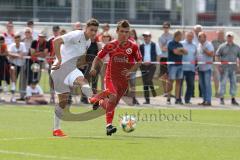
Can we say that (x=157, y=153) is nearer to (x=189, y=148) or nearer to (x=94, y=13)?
(x=189, y=148)

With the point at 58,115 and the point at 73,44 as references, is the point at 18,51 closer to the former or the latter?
the point at 73,44

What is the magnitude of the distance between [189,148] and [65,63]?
4.38 m

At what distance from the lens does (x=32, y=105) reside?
24281mm

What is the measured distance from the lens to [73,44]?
53.3 feet

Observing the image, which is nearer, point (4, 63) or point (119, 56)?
point (119, 56)

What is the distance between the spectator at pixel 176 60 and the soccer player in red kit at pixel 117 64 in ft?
29.6

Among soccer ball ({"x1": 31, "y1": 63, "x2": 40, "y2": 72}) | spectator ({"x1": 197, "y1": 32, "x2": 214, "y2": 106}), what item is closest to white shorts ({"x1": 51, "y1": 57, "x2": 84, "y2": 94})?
soccer ball ({"x1": 31, "y1": 63, "x2": 40, "y2": 72})

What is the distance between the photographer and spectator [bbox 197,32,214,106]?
25.1 metres

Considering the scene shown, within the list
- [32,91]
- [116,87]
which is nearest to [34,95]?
[32,91]

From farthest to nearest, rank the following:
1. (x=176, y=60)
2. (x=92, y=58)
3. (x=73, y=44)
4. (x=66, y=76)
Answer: (x=176, y=60) < (x=92, y=58) < (x=66, y=76) < (x=73, y=44)

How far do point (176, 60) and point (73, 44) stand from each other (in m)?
9.66

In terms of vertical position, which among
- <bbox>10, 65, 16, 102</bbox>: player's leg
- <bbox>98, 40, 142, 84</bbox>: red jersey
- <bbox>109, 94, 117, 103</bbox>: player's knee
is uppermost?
<bbox>98, 40, 142, 84</bbox>: red jersey

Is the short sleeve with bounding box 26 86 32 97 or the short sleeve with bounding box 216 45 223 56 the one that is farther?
the short sleeve with bounding box 216 45 223 56

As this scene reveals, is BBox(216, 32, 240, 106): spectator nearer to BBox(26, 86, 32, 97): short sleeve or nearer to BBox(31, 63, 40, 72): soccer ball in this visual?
BBox(31, 63, 40, 72): soccer ball
